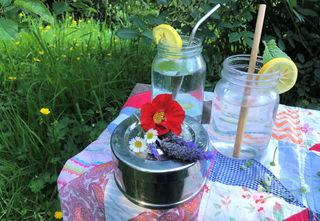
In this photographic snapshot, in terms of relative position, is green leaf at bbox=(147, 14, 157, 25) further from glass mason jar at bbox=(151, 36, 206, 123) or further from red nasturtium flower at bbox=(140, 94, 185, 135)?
red nasturtium flower at bbox=(140, 94, 185, 135)

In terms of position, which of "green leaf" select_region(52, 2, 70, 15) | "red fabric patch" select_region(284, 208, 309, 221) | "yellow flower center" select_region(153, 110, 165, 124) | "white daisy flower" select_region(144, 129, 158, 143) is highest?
"green leaf" select_region(52, 2, 70, 15)

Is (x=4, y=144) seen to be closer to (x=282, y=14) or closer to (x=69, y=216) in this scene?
(x=69, y=216)

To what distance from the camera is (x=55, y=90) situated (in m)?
1.38

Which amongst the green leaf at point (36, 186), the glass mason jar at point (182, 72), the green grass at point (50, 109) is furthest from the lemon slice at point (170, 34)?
the green leaf at point (36, 186)

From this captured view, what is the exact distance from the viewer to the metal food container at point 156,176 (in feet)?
1.64

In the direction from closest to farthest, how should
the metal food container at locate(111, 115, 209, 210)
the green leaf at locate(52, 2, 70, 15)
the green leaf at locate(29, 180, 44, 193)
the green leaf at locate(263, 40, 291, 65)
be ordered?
the metal food container at locate(111, 115, 209, 210), the green leaf at locate(263, 40, 291, 65), the green leaf at locate(52, 2, 70, 15), the green leaf at locate(29, 180, 44, 193)

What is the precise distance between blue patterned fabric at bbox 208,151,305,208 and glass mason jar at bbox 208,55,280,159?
1.0 inches

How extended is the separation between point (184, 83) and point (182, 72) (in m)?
0.09

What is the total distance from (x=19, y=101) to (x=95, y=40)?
92cm

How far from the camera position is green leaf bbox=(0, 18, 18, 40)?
2.25 feet

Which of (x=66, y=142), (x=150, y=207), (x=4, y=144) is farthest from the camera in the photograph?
(x=66, y=142)

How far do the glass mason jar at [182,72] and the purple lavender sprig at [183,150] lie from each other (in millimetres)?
219

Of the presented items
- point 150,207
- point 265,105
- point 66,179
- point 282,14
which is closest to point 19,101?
point 66,179

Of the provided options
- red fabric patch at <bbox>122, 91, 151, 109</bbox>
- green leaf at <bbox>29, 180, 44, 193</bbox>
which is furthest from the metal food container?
green leaf at <bbox>29, 180, 44, 193</bbox>
